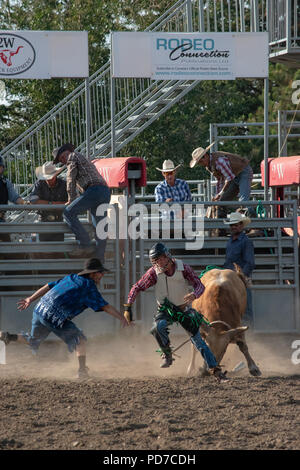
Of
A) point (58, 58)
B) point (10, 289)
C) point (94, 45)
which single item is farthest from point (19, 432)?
point (94, 45)

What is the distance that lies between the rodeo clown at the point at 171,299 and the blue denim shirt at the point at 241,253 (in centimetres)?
199

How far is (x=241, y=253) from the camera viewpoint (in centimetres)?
1099

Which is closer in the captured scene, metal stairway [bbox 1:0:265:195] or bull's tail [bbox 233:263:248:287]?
bull's tail [bbox 233:263:248:287]

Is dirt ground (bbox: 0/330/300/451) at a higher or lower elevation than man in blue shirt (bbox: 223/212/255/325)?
lower

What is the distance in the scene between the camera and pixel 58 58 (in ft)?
38.9

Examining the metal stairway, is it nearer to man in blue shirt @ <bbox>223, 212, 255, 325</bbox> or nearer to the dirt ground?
man in blue shirt @ <bbox>223, 212, 255, 325</bbox>

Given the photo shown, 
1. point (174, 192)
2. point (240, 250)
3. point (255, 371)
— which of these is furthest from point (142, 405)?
point (174, 192)

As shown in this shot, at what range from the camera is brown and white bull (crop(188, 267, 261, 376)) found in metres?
9.10

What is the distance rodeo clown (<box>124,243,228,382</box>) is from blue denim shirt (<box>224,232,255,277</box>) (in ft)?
6.54

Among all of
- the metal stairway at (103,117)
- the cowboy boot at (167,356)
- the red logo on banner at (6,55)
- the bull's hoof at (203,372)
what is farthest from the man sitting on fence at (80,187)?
the metal stairway at (103,117)

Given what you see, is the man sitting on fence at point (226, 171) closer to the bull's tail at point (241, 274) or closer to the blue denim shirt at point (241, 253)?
the blue denim shirt at point (241, 253)

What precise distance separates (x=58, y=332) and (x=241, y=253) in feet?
9.87

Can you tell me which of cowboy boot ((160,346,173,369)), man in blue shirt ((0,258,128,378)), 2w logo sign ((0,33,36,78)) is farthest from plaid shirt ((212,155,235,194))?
cowboy boot ((160,346,173,369))

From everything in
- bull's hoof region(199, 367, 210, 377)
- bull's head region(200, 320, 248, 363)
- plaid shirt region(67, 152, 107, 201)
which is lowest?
bull's hoof region(199, 367, 210, 377)
